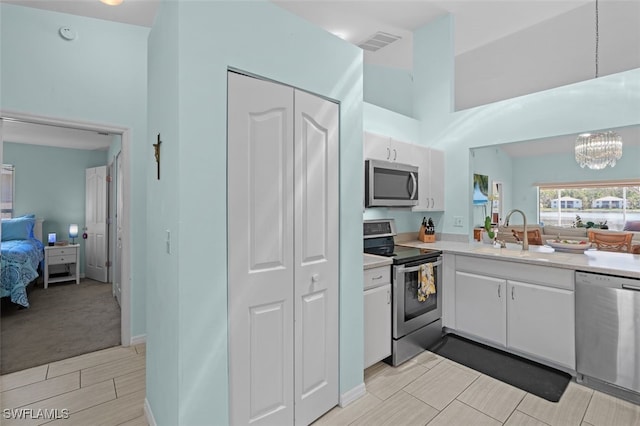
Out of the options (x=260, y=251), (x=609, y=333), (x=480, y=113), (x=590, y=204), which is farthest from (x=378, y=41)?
(x=590, y=204)

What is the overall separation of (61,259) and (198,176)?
555 cm

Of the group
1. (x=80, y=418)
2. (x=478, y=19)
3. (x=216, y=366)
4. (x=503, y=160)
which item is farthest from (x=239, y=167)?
(x=503, y=160)

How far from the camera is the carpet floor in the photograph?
9.29 ft

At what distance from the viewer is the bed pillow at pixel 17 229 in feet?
16.2

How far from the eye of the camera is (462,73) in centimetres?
486

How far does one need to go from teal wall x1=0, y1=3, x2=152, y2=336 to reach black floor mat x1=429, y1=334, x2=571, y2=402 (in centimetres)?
310

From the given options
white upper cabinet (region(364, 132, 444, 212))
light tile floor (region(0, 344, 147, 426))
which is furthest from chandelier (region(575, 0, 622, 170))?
light tile floor (region(0, 344, 147, 426))

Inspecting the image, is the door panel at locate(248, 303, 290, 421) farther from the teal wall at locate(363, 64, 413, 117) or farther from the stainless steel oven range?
the teal wall at locate(363, 64, 413, 117)

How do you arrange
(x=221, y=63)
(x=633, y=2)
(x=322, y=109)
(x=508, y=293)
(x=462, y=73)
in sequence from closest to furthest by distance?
(x=221, y=63) < (x=322, y=109) < (x=508, y=293) < (x=633, y=2) < (x=462, y=73)

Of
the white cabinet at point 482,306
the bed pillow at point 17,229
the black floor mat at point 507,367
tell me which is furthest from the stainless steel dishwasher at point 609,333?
the bed pillow at point 17,229

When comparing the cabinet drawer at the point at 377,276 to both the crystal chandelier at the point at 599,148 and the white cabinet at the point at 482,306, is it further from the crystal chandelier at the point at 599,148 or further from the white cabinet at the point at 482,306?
the crystal chandelier at the point at 599,148

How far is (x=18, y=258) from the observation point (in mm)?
3986

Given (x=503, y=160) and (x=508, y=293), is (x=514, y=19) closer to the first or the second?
(x=508, y=293)

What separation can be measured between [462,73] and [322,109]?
13.1 ft
